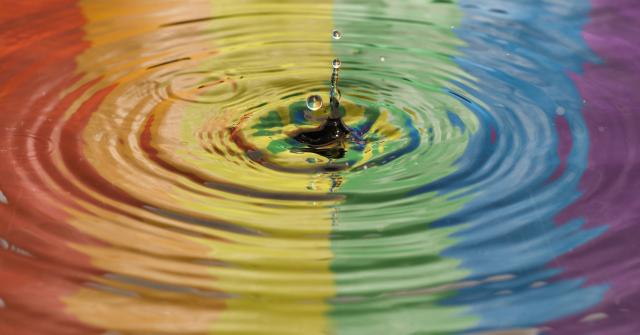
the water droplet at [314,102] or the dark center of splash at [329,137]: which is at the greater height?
the water droplet at [314,102]

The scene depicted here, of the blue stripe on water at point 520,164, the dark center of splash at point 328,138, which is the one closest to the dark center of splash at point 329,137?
the dark center of splash at point 328,138

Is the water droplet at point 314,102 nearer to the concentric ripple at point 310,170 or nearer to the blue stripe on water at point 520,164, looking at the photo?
the concentric ripple at point 310,170

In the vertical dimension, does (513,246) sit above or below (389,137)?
below

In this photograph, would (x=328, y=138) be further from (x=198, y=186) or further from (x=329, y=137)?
(x=198, y=186)

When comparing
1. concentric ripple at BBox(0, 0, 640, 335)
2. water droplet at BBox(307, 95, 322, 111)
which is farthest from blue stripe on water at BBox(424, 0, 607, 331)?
water droplet at BBox(307, 95, 322, 111)

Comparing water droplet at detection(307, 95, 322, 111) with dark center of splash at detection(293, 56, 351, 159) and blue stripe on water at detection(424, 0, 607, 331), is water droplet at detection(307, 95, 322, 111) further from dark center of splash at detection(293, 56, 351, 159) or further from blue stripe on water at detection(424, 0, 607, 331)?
blue stripe on water at detection(424, 0, 607, 331)

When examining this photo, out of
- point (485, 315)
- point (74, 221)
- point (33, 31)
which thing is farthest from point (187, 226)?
point (33, 31)

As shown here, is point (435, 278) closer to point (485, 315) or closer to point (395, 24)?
point (485, 315)

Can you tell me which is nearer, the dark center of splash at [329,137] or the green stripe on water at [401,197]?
the green stripe on water at [401,197]
